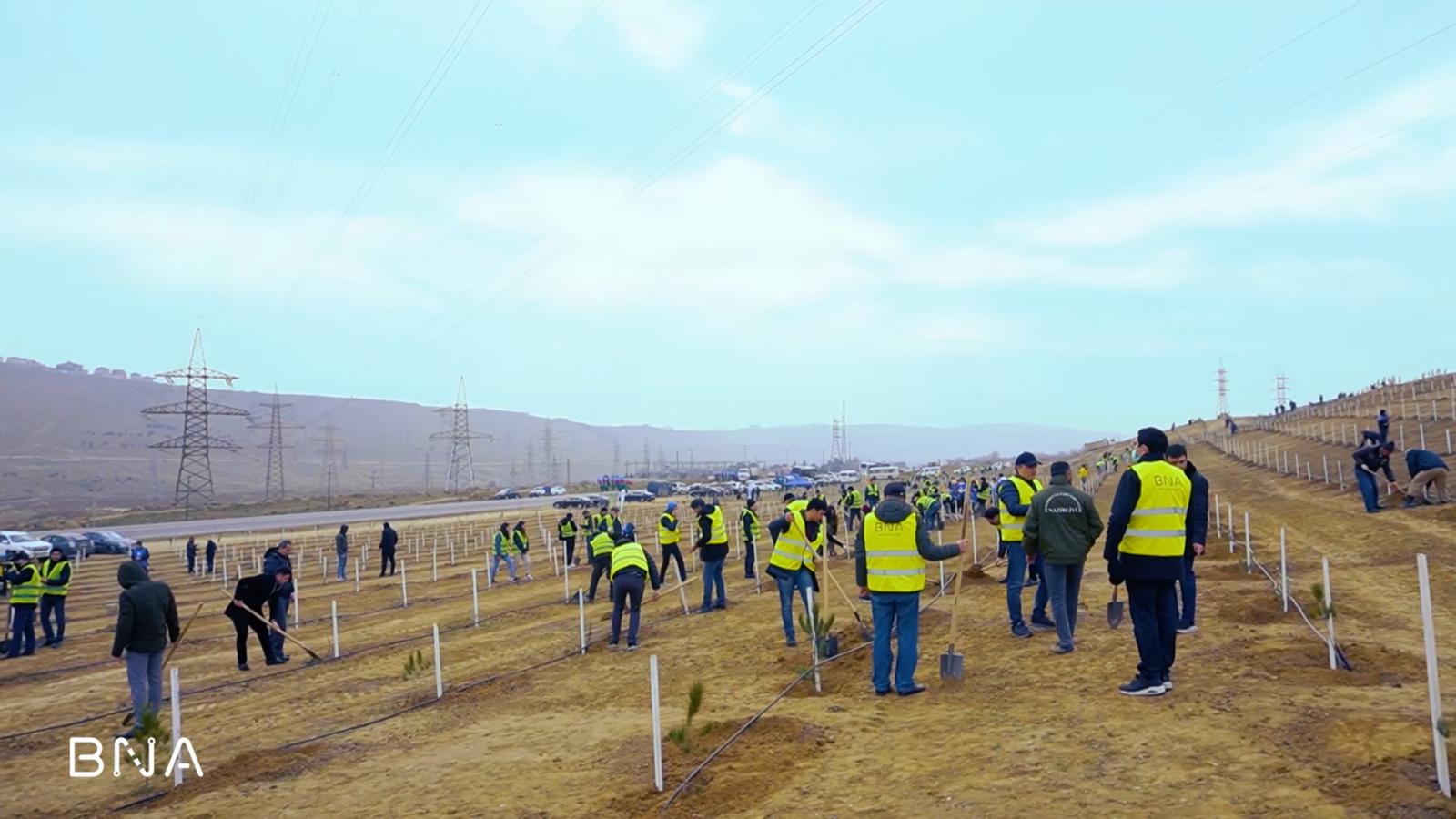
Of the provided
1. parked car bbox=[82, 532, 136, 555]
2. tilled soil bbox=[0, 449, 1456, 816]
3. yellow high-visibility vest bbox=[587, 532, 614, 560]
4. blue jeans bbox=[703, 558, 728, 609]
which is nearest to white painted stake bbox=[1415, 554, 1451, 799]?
tilled soil bbox=[0, 449, 1456, 816]

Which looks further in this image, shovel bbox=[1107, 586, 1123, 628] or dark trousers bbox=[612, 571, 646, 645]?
dark trousers bbox=[612, 571, 646, 645]

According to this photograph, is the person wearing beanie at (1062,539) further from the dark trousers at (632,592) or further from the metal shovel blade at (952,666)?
the dark trousers at (632,592)

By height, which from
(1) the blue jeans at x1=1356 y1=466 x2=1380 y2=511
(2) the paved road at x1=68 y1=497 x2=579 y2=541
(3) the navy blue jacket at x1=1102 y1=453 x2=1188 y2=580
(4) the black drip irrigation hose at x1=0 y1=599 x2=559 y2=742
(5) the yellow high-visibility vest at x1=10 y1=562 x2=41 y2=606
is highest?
(3) the navy blue jacket at x1=1102 y1=453 x2=1188 y2=580

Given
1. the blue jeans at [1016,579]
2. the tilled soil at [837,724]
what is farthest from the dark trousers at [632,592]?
the blue jeans at [1016,579]

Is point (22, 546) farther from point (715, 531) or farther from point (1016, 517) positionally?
point (1016, 517)

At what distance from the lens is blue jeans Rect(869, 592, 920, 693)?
8555 mm

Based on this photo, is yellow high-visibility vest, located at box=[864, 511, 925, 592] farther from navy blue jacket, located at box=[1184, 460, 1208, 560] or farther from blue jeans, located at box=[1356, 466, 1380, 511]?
blue jeans, located at box=[1356, 466, 1380, 511]

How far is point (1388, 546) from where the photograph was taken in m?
16.3

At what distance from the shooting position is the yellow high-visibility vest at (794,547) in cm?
1202

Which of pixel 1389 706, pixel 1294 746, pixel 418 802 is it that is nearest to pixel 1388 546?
pixel 1389 706

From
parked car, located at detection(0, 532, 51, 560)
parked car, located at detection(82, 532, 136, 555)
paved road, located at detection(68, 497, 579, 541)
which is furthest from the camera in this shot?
paved road, located at detection(68, 497, 579, 541)

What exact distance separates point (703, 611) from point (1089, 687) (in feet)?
28.1

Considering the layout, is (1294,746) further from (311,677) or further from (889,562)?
(311,677)

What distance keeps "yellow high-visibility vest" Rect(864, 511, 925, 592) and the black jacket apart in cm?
707
